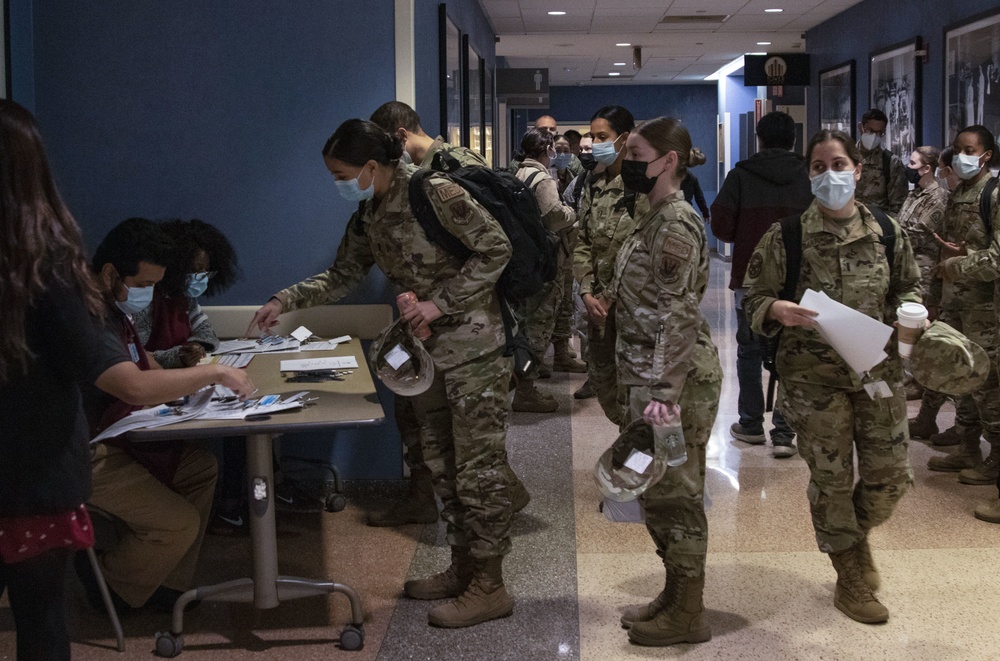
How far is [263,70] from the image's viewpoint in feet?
14.6

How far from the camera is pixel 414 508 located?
419 centimetres

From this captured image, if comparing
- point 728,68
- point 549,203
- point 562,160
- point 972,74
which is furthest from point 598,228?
point 728,68

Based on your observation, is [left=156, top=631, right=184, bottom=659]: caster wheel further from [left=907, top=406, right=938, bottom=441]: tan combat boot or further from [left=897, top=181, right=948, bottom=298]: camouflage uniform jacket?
[left=897, top=181, right=948, bottom=298]: camouflage uniform jacket

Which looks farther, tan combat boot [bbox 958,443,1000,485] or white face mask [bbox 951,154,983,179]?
white face mask [bbox 951,154,983,179]

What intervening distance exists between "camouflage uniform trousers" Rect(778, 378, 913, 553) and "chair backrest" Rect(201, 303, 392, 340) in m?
1.98

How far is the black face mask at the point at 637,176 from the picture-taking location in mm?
2855

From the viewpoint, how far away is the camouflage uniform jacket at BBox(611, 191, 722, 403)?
2688 millimetres

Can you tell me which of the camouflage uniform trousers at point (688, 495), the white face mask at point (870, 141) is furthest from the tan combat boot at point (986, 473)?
the white face mask at point (870, 141)

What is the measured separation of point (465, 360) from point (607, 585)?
98 centimetres

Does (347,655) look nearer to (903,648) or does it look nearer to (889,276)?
(903,648)

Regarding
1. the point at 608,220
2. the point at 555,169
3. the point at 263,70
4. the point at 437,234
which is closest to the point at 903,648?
the point at 437,234

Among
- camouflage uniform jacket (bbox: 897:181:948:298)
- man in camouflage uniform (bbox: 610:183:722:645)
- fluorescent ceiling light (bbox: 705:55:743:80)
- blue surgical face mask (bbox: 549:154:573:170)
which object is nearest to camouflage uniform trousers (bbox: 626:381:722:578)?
man in camouflage uniform (bbox: 610:183:722:645)

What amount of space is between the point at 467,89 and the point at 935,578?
5.01 meters

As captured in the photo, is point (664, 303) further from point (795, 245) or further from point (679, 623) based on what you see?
point (679, 623)
